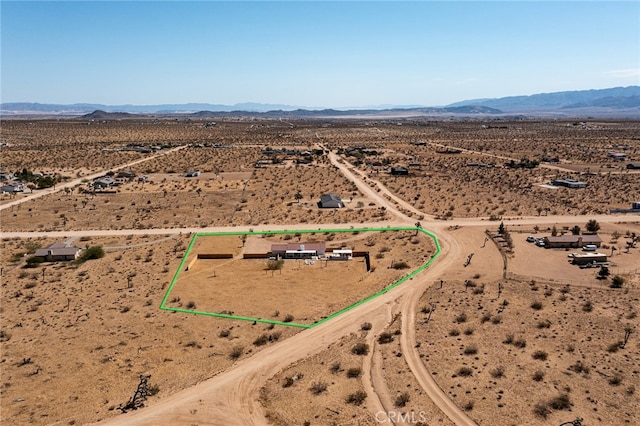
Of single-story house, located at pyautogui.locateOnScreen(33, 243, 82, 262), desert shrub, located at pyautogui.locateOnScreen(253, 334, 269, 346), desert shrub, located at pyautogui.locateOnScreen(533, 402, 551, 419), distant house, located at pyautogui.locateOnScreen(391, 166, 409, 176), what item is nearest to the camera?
desert shrub, located at pyautogui.locateOnScreen(533, 402, 551, 419)

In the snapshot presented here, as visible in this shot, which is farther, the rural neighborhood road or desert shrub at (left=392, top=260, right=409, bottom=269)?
the rural neighborhood road

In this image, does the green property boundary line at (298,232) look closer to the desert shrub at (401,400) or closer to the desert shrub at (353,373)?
the desert shrub at (353,373)

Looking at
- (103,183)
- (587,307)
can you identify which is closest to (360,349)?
(587,307)

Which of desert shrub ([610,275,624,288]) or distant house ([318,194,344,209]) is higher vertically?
distant house ([318,194,344,209])

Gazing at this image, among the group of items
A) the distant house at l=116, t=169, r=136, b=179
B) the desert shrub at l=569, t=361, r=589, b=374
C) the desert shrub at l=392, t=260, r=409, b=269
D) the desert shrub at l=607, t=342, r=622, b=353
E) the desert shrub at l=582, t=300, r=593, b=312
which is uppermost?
the distant house at l=116, t=169, r=136, b=179

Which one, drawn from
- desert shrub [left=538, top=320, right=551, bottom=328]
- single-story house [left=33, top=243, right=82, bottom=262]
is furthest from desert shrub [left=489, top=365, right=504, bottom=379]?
single-story house [left=33, top=243, right=82, bottom=262]

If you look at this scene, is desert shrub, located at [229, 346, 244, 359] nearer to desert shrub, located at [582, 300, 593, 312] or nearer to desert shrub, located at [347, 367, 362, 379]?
desert shrub, located at [347, 367, 362, 379]

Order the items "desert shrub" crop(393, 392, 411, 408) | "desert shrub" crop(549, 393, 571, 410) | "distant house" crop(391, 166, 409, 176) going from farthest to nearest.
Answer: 1. "distant house" crop(391, 166, 409, 176)
2. "desert shrub" crop(393, 392, 411, 408)
3. "desert shrub" crop(549, 393, 571, 410)

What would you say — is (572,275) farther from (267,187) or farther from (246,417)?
(267,187)
